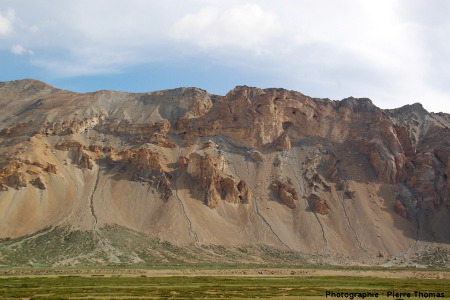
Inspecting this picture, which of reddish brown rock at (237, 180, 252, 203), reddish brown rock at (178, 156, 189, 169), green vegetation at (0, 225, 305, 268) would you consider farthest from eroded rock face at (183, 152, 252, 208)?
green vegetation at (0, 225, 305, 268)

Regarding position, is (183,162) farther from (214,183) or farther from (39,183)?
(39,183)

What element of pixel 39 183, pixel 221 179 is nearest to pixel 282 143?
pixel 221 179

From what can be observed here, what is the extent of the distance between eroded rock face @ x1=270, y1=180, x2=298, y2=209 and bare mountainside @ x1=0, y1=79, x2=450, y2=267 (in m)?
0.31

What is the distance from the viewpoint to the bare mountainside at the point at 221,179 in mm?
71812

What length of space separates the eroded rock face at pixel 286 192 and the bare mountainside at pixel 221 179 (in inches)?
12.3

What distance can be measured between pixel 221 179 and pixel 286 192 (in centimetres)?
1340

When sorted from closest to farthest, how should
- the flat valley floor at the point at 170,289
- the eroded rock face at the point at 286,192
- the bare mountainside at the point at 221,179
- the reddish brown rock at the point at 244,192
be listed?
the flat valley floor at the point at 170,289
the bare mountainside at the point at 221,179
the reddish brown rock at the point at 244,192
the eroded rock face at the point at 286,192

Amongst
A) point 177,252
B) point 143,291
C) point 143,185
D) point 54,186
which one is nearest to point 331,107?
point 143,185

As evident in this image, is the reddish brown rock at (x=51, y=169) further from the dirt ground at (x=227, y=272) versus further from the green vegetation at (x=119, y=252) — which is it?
the dirt ground at (x=227, y=272)

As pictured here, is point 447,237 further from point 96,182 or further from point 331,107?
point 96,182

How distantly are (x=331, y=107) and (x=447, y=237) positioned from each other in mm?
42418

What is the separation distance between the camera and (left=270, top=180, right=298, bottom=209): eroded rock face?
86.5m

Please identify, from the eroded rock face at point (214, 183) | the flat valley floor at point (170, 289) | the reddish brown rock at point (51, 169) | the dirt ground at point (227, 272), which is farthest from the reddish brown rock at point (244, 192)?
the flat valley floor at point (170, 289)

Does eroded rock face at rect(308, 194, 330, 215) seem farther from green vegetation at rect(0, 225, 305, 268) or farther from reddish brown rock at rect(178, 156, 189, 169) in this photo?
reddish brown rock at rect(178, 156, 189, 169)
